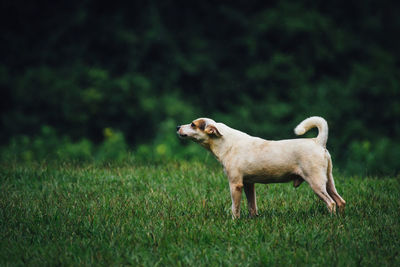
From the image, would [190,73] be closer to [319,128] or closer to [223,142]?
[223,142]

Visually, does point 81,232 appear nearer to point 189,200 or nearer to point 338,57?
point 189,200

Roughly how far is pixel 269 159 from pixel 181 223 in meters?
1.23

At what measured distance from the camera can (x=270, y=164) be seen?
512cm

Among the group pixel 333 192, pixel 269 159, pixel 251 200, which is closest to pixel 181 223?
pixel 251 200

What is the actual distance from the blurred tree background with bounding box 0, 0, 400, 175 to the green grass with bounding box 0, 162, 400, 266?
29.1ft

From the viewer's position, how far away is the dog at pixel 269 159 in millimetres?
5012

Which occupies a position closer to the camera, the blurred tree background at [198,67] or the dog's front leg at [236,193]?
the dog's front leg at [236,193]

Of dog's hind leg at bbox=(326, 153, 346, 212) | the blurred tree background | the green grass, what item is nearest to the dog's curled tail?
dog's hind leg at bbox=(326, 153, 346, 212)

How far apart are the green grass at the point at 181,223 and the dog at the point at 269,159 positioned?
33 centimetres

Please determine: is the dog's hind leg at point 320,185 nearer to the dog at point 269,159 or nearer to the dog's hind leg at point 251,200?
the dog at point 269,159

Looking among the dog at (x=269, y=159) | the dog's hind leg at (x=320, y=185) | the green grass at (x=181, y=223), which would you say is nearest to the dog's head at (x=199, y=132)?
the dog at (x=269, y=159)

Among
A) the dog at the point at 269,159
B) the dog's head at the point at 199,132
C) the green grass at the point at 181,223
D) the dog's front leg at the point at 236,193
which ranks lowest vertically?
the green grass at the point at 181,223

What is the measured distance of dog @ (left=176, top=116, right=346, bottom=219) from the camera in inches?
197

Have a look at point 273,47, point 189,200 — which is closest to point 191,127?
point 189,200
